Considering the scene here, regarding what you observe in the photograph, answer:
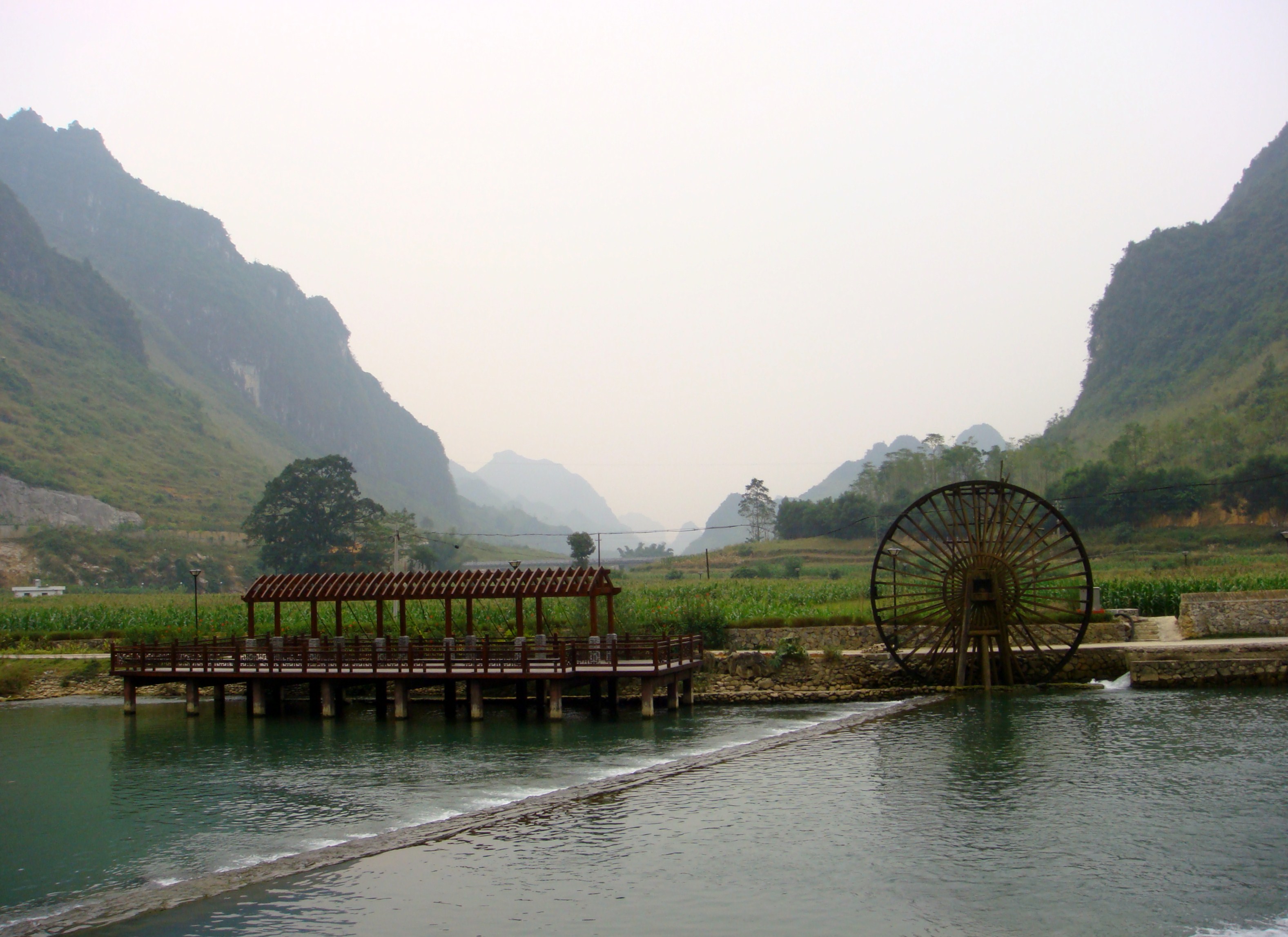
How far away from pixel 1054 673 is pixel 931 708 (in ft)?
21.0

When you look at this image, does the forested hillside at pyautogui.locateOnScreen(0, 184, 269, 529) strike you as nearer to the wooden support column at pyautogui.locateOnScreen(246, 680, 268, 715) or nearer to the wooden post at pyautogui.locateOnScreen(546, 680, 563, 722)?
the wooden support column at pyautogui.locateOnScreen(246, 680, 268, 715)

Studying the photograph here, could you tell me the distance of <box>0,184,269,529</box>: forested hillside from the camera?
144 m

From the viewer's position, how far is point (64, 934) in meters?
16.0

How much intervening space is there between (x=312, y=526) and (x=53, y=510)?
170 feet

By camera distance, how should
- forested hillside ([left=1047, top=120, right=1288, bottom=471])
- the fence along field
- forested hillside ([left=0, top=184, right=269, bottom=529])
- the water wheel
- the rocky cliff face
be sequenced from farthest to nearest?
1. forested hillside ([left=0, top=184, right=269, bottom=529])
2. the rocky cliff face
3. forested hillside ([left=1047, top=120, right=1288, bottom=471])
4. the fence along field
5. the water wheel

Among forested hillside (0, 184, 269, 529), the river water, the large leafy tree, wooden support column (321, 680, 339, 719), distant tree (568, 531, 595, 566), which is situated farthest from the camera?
forested hillside (0, 184, 269, 529)

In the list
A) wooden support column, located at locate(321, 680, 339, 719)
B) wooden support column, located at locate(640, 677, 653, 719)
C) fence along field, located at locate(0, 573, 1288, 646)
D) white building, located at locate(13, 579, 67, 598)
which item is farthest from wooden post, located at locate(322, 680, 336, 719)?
white building, located at locate(13, 579, 67, 598)

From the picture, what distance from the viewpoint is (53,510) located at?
132m

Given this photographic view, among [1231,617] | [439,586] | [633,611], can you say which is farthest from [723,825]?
[1231,617]

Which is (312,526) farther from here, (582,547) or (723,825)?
(723,825)

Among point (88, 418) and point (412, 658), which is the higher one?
point (88, 418)

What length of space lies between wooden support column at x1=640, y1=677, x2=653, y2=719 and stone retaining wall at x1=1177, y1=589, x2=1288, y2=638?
20866 millimetres

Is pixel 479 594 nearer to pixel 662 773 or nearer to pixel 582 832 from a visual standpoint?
pixel 662 773

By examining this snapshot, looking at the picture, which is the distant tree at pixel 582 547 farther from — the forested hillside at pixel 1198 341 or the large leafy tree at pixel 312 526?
the forested hillside at pixel 1198 341
